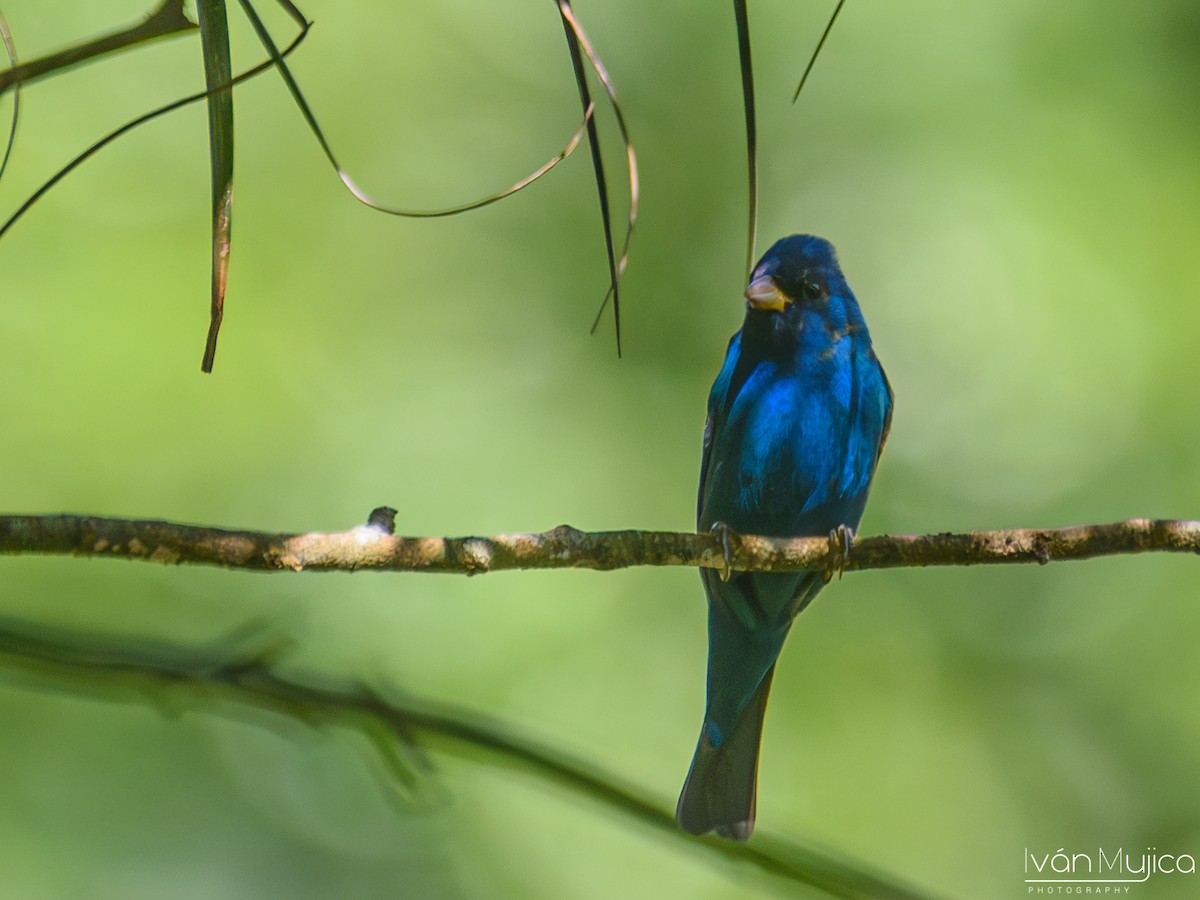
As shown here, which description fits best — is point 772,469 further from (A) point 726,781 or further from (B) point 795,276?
(A) point 726,781

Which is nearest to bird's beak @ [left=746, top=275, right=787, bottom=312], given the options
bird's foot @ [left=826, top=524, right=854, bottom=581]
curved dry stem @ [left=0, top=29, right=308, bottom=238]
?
bird's foot @ [left=826, top=524, right=854, bottom=581]

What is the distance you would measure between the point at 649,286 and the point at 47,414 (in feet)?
13.2

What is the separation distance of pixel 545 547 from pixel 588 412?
6.51 metres

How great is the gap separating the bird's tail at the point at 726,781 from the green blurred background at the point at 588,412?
2.21 m

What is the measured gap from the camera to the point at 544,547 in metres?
2.52

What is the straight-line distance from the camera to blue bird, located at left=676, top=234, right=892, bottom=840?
4.29m

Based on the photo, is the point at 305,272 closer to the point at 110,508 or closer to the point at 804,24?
the point at 110,508

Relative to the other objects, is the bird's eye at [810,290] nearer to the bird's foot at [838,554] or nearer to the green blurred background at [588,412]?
the bird's foot at [838,554]

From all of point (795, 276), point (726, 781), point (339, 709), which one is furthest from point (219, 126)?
point (726, 781)

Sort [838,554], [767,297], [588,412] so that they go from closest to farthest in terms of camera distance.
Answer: [838,554] < [767,297] < [588,412]

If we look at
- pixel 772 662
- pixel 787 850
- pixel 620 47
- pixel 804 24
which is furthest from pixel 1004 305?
pixel 787 850

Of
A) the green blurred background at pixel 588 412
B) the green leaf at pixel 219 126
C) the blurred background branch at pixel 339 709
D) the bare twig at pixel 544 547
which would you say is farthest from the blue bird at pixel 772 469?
the green leaf at pixel 219 126

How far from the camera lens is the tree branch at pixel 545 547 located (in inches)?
76.4

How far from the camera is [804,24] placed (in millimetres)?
9531
